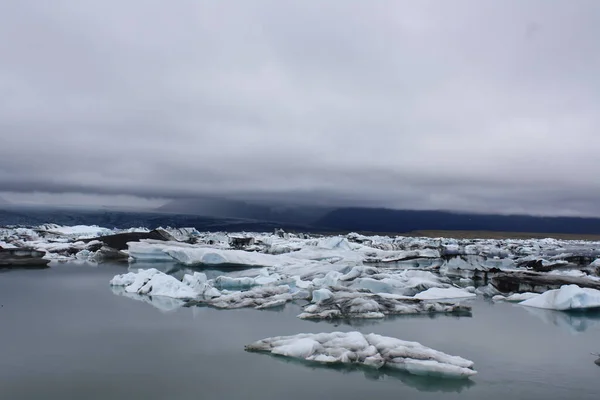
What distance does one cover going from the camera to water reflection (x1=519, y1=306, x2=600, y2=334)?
10.8 m

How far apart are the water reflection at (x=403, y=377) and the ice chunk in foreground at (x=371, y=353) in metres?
0.08

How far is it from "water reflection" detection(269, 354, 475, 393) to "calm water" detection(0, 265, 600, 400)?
0.03m

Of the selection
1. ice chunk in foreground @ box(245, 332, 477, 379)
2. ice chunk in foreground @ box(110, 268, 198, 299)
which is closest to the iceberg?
ice chunk in foreground @ box(110, 268, 198, 299)

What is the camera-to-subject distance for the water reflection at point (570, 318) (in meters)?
10.8

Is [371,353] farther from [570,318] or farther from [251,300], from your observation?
[570,318]

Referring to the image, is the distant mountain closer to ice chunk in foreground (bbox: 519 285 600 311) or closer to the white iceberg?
the white iceberg

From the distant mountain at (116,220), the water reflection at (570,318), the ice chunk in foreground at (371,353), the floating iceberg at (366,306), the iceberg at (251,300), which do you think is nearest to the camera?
the ice chunk in foreground at (371,353)

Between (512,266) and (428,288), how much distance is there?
10104mm

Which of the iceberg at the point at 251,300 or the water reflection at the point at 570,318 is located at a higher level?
the water reflection at the point at 570,318

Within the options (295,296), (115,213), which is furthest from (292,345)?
(115,213)

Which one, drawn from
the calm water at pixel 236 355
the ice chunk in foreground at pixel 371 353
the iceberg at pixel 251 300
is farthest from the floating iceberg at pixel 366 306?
the ice chunk in foreground at pixel 371 353

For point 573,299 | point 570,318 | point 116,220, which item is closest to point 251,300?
point 570,318

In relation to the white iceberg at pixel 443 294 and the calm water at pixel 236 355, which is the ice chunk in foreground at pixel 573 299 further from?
the white iceberg at pixel 443 294

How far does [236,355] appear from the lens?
7648 millimetres
